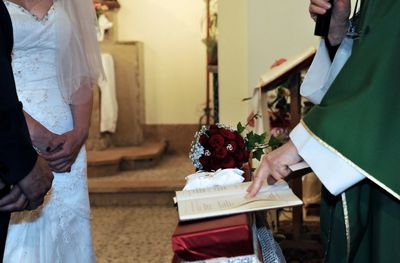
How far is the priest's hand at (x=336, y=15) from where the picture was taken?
1.29 m

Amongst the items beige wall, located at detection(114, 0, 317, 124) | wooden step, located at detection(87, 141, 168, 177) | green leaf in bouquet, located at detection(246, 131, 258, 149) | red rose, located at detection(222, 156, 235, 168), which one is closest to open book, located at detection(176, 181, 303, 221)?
red rose, located at detection(222, 156, 235, 168)

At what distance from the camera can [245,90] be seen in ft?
12.0

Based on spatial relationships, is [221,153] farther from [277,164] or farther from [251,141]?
[277,164]

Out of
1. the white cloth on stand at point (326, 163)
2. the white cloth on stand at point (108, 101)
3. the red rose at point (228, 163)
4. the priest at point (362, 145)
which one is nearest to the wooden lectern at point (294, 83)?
the red rose at point (228, 163)

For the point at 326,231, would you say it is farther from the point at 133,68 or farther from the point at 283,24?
the point at 133,68

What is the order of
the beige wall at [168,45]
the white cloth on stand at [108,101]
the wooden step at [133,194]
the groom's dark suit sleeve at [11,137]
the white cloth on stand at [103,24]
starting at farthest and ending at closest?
the beige wall at [168,45] < the white cloth on stand at [103,24] < the white cloth on stand at [108,101] < the wooden step at [133,194] < the groom's dark suit sleeve at [11,137]

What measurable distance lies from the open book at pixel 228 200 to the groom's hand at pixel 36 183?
373 mm

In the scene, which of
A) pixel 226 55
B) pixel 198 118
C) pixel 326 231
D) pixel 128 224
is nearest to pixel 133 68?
pixel 198 118

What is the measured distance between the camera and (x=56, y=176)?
1.77 meters

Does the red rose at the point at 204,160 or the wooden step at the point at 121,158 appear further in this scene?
the wooden step at the point at 121,158

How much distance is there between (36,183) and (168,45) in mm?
4541

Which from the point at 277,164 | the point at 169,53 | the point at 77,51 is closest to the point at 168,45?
the point at 169,53

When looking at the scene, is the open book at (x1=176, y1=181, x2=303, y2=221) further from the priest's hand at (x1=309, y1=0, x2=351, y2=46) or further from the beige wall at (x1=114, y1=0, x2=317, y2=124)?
the beige wall at (x1=114, y1=0, x2=317, y2=124)

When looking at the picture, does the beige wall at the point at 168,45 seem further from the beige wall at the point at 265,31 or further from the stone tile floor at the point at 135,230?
the beige wall at the point at 265,31
